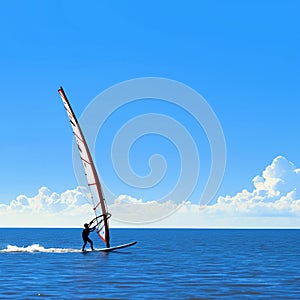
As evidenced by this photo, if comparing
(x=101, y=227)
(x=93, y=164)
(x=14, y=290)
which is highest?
(x=93, y=164)

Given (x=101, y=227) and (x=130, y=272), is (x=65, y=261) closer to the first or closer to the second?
(x=101, y=227)

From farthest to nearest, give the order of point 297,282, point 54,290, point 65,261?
1. point 65,261
2. point 297,282
3. point 54,290


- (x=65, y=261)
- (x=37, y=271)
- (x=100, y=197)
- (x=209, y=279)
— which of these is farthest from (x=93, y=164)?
(x=209, y=279)

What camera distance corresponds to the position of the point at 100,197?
4919cm

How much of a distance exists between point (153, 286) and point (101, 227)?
796 inches

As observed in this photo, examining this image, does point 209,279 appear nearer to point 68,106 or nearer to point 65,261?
point 65,261

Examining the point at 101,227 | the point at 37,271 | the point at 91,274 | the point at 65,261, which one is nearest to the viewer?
the point at 91,274

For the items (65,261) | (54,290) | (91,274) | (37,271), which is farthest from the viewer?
(65,261)

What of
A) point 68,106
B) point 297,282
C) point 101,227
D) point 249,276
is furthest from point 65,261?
point 297,282

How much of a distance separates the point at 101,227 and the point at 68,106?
37.2 feet

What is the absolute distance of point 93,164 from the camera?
49500 mm

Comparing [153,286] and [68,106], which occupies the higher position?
[68,106]

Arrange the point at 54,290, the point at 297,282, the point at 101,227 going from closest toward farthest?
the point at 54,290 < the point at 297,282 < the point at 101,227

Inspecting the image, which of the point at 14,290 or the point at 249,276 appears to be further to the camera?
the point at 249,276
